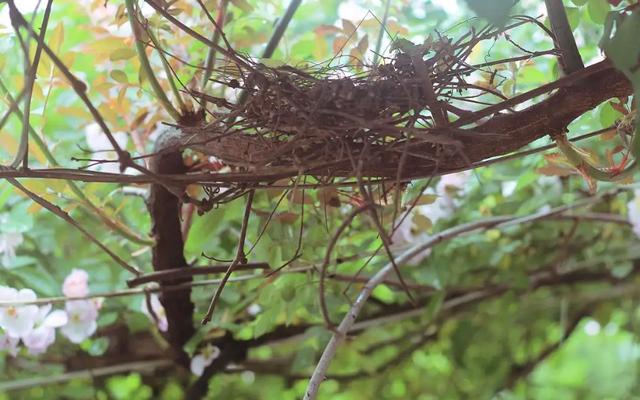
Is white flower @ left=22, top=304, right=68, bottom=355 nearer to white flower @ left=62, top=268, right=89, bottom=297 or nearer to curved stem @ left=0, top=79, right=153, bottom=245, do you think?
white flower @ left=62, top=268, right=89, bottom=297

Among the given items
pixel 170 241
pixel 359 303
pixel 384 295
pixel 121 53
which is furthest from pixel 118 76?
pixel 384 295

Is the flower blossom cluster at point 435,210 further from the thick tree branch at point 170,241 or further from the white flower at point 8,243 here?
the white flower at point 8,243

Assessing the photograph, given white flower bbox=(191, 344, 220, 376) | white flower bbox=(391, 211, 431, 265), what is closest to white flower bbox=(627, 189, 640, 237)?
white flower bbox=(391, 211, 431, 265)

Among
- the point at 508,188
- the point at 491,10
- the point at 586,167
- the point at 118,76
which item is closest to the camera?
the point at 491,10

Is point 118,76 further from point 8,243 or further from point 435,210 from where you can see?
point 435,210

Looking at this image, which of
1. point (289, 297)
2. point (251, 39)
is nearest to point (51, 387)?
point (289, 297)

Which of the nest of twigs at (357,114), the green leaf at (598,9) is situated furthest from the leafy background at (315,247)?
the nest of twigs at (357,114)
